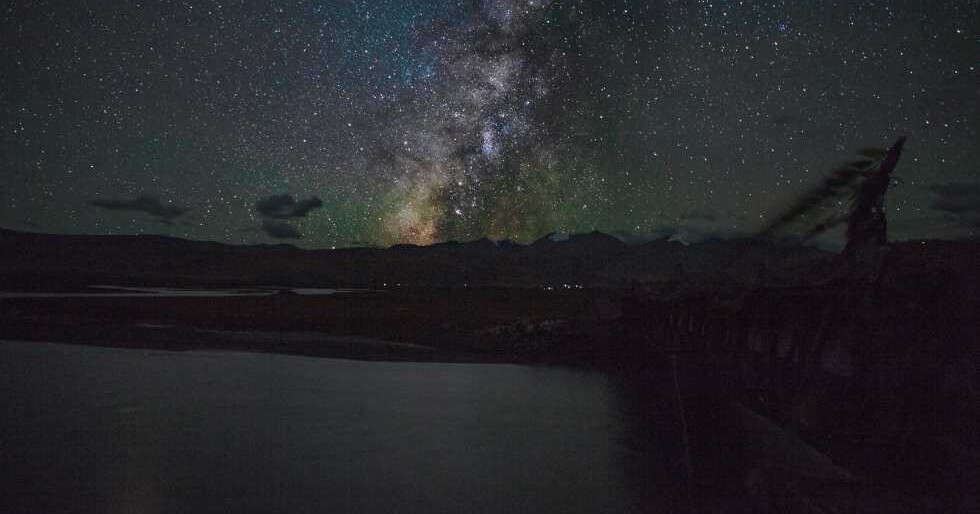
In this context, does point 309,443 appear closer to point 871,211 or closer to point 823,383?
point 823,383

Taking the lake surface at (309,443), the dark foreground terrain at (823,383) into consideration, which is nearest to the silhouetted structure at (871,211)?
the dark foreground terrain at (823,383)

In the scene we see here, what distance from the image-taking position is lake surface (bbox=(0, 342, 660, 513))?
10.2m

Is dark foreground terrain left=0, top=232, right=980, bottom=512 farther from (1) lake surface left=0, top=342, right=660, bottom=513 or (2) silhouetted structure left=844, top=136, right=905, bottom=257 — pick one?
(1) lake surface left=0, top=342, right=660, bottom=513

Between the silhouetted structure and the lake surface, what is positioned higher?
the silhouetted structure

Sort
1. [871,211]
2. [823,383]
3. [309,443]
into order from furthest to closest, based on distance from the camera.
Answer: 1. [309,443]
2. [823,383]
3. [871,211]

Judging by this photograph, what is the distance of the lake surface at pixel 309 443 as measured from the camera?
10195mm

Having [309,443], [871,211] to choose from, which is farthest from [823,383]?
[309,443]

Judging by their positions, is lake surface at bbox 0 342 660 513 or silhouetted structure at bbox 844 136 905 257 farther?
lake surface at bbox 0 342 660 513

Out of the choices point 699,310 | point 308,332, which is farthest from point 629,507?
point 308,332

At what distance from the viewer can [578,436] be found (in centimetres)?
1444

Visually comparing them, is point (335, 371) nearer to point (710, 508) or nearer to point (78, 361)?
point (78, 361)

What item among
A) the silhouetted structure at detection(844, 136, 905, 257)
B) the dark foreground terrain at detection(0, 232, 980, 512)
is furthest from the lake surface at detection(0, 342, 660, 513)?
the silhouetted structure at detection(844, 136, 905, 257)

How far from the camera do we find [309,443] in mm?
13391

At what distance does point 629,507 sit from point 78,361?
2211 cm
